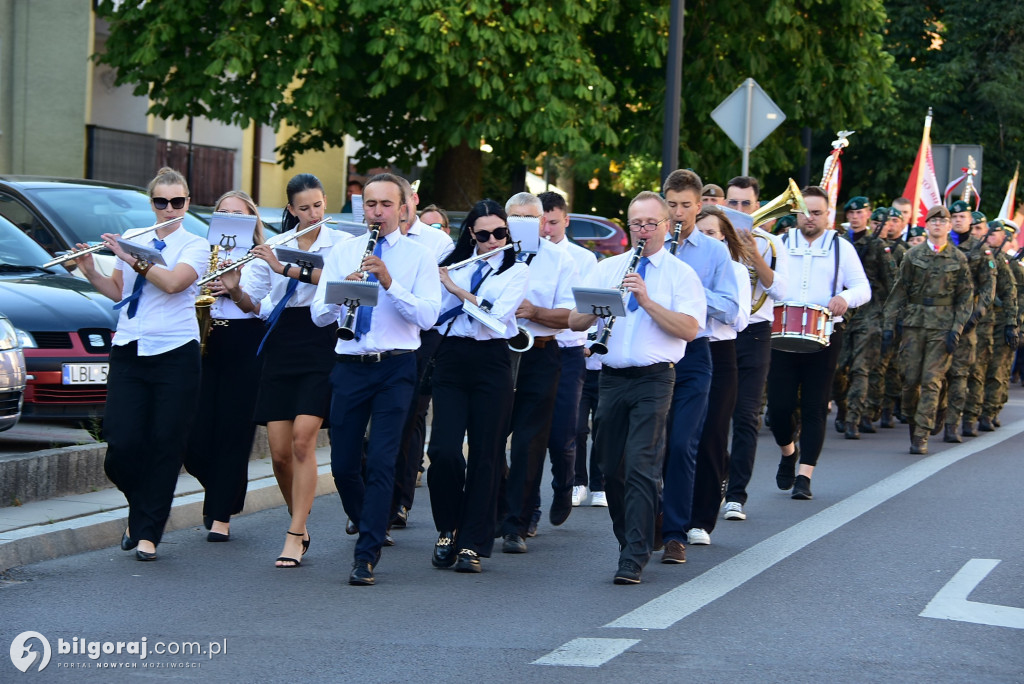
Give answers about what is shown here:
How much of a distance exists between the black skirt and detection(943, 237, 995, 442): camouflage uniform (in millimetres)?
8562

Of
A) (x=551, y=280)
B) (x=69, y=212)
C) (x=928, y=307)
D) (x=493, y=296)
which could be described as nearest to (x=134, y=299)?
(x=493, y=296)

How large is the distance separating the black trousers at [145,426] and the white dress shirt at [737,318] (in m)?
2.86

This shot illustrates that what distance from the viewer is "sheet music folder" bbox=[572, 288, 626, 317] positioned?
24.2 ft

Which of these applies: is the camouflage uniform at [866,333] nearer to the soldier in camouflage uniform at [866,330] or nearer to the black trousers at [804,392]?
the soldier in camouflage uniform at [866,330]

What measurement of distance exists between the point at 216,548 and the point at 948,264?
8.55m

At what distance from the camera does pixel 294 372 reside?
8.18 metres

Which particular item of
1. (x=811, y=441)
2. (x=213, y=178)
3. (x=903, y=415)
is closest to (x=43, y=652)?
(x=811, y=441)

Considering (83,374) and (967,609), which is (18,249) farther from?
(967,609)

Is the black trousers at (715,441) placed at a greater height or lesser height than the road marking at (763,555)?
greater

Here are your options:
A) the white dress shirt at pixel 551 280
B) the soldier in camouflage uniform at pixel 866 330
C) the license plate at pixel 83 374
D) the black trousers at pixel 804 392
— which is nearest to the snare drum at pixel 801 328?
the black trousers at pixel 804 392

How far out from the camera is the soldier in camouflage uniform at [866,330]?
48.3ft

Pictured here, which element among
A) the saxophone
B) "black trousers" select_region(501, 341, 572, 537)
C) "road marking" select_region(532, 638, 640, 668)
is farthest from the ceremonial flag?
"road marking" select_region(532, 638, 640, 668)

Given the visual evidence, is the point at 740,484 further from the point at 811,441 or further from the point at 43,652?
the point at 43,652

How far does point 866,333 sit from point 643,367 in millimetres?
8193
